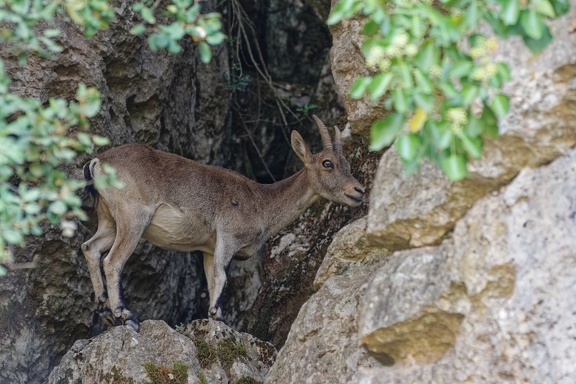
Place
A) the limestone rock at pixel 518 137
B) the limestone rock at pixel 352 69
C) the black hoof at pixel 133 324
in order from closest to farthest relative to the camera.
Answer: the limestone rock at pixel 518 137 < the black hoof at pixel 133 324 < the limestone rock at pixel 352 69

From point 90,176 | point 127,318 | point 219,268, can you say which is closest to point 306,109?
point 219,268

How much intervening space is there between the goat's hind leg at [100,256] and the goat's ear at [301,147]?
8.84 feet

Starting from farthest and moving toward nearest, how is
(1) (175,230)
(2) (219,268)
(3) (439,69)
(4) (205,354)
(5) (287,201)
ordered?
(5) (287,201) < (2) (219,268) < (1) (175,230) < (4) (205,354) < (3) (439,69)

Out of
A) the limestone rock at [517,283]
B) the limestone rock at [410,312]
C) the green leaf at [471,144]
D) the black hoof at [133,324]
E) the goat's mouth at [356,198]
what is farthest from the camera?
the goat's mouth at [356,198]

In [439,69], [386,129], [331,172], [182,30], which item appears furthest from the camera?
[331,172]

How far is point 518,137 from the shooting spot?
5797 mm

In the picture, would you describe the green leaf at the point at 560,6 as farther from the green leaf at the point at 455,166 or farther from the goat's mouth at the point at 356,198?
the goat's mouth at the point at 356,198

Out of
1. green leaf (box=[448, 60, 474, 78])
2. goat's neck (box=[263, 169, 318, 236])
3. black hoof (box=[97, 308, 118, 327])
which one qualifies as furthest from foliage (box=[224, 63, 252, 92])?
green leaf (box=[448, 60, 474, 78])

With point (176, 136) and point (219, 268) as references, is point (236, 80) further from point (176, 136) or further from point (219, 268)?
point (219, 268)

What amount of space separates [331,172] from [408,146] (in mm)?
6754

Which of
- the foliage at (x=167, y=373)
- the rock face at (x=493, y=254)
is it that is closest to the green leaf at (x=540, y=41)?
the rock face at (x=493, y=254)

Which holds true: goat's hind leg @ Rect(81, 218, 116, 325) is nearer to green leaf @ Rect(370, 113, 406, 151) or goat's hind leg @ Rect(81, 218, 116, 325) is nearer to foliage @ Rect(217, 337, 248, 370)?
foliage @ Rect(217, 337, 248, 370)

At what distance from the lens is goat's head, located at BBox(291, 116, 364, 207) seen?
1093 centimetres

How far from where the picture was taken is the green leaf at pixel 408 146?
4422 millimetres
